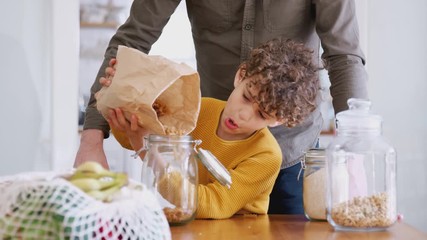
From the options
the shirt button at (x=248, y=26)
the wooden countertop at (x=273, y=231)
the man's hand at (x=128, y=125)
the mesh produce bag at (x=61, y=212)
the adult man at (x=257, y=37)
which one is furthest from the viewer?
the shirt button at (x=248, y=26)

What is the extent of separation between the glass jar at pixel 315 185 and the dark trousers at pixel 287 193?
429mm

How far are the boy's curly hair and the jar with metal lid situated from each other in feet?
0.97

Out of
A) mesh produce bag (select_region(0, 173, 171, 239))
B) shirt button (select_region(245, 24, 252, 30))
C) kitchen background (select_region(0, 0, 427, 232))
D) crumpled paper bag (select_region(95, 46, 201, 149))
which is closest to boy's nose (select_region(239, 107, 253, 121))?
crumpled paper bag (select_region(95, 46, 201, 149))

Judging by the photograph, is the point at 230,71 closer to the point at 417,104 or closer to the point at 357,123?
the point at 357,123

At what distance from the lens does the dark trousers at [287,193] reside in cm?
176

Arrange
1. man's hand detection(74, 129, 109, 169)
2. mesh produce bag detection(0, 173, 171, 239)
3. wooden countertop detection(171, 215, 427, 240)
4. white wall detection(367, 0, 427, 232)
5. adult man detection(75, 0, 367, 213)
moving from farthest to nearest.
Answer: white wall detection(367, 0, 427, 232) → adult man detection(75, 0, 367, 213) → man's hand detection(74, 129, 109, 169) → wooden countertop detection(171, 215, 427, 240) → mesh produce bag detection(0, 173, 171, 239)

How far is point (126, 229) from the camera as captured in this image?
681 millimetres

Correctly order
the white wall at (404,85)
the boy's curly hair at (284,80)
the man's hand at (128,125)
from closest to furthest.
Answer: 1. the man's hand at (128,125)
2. the boy's curly hair at (284,80)
3. the white wall at (404,85)

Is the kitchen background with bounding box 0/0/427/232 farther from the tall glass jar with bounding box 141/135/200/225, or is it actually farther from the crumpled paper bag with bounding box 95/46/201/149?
the tall glass jar with bounding box 141/135/200/225

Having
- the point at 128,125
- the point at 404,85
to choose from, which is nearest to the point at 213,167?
the point at 128,125

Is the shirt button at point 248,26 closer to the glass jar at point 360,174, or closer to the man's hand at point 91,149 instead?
the man's hand at point 91,149

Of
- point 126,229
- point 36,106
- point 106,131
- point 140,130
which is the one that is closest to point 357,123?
point 140,130

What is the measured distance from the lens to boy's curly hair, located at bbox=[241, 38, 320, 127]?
142 centimetres

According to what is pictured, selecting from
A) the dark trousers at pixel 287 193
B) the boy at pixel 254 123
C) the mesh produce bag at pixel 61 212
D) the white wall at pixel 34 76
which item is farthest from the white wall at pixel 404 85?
the mesh produce bag at pixel 61 212
